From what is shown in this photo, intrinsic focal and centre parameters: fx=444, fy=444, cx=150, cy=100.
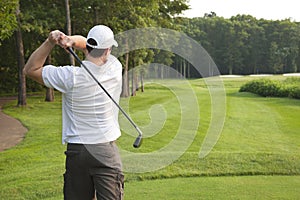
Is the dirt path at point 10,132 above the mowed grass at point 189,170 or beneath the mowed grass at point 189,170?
beneath

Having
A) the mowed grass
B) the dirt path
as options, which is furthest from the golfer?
the dirt path

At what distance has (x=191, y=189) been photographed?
5.47 m

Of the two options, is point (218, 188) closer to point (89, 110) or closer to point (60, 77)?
point (89, 110)

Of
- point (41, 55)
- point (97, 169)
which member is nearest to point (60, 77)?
→ point (41, 55)

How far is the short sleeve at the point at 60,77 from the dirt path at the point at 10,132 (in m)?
8.84

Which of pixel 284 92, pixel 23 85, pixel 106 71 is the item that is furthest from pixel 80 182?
pixel 284 92

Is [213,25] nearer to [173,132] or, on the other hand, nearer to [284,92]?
[284,92]

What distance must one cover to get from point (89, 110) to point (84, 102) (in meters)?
0.06

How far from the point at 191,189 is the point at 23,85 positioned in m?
17.5

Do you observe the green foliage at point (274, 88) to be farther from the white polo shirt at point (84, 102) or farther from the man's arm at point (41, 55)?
the man's arm at point (41, 55)

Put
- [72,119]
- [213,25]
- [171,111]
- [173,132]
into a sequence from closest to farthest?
[72,119], [173,132], [171,111], [213,25]

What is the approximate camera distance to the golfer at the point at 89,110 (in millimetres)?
2779

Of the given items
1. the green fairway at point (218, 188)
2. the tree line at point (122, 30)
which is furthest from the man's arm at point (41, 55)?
the green fairway at point (218, 188)

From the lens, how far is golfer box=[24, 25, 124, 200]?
278 centimetres
